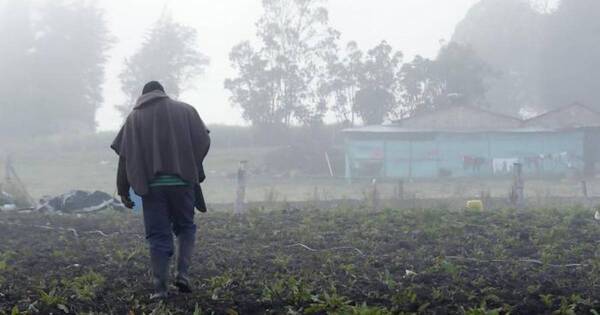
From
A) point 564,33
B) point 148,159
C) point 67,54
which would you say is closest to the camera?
point 148,159

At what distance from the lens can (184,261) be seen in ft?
19.7

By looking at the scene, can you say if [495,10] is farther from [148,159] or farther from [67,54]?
[148,159]

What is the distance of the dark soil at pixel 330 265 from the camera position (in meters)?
5.42

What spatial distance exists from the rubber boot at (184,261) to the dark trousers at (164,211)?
143mm

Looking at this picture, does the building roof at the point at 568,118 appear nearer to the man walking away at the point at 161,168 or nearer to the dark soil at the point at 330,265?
the dark soil at the point at 330,265

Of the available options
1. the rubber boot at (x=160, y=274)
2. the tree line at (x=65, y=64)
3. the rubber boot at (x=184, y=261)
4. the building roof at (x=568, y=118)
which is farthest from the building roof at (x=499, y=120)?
the rubber boot at (x=160, y=274)

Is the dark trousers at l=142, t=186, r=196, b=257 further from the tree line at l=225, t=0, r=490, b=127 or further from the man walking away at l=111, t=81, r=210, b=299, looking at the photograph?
the tree line at l=225, t=0, r=490, b=127

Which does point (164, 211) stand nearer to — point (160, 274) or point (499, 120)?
point (160, 274)

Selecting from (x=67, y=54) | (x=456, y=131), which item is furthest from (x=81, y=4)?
(x=456, y=131)

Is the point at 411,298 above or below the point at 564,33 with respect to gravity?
below

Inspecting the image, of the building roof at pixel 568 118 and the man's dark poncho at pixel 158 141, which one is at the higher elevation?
the building roof at pixel 568 118

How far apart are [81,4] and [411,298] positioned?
60.0 m

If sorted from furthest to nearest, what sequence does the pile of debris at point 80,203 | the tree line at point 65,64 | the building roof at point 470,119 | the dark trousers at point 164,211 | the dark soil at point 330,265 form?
the tree line at point 65,64 → the building roof at point 470,119 → the pile of debris at point 80,203 → the dark trousers at point 164,211 → the dark soil at point 330,265

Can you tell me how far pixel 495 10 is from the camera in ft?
192
